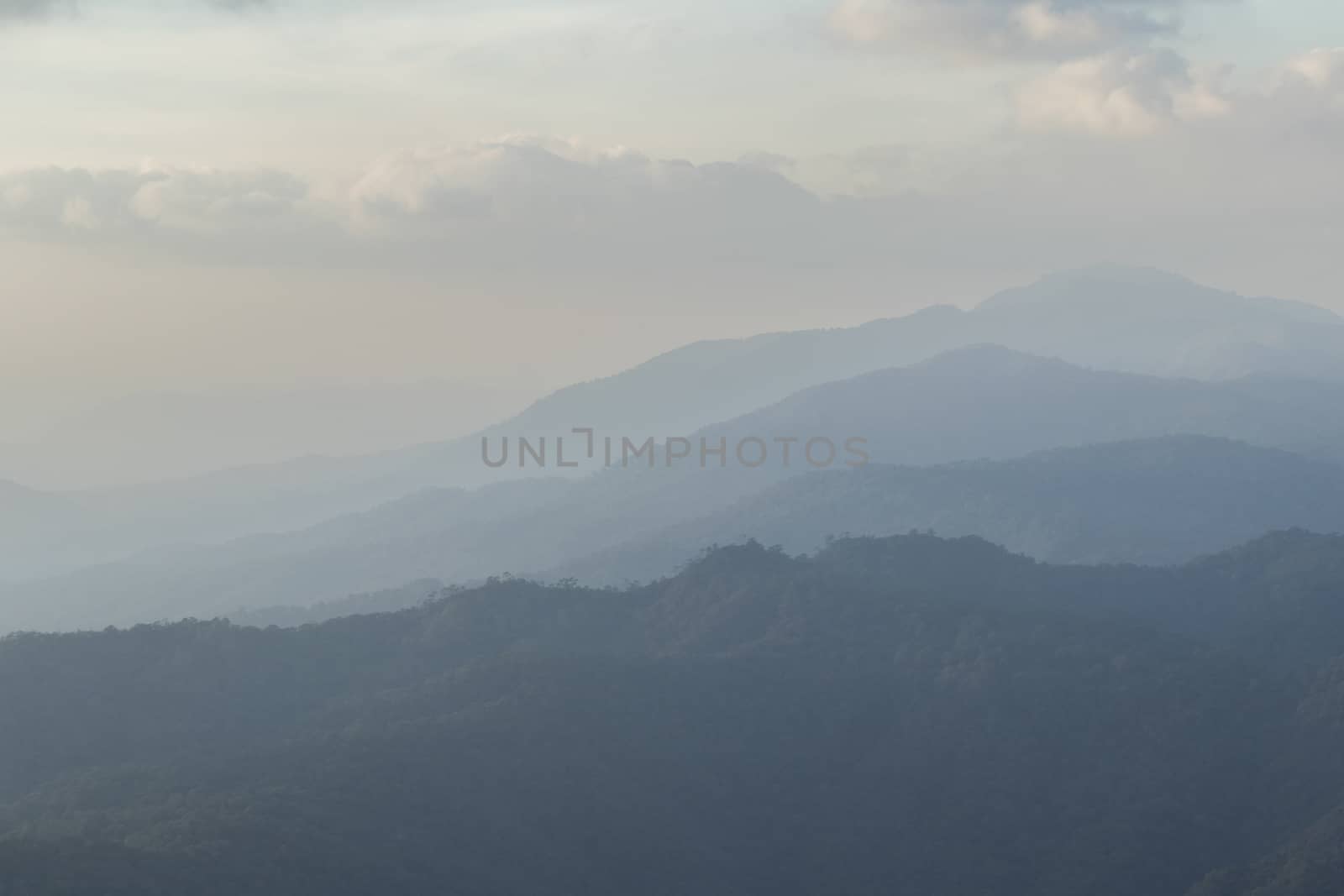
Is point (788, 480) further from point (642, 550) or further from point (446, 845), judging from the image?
point (446, 845)

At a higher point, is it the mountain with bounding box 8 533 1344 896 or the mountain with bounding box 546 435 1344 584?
the mountain with bounding box 546 435 1344 584

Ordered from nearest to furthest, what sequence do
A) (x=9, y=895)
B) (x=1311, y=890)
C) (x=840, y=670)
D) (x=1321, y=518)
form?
(x=9, y=895) < (x=1311, y=890) < (x=840, y=670) < (x=1321, y=518)

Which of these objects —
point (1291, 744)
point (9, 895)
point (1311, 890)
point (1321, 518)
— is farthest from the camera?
point (1321, 518)

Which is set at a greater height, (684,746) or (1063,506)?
(1063,506)

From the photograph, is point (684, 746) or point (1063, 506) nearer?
point (684, 746)

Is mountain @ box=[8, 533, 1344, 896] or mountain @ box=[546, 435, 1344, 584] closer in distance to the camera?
mountain @ box=[8, 533, 1344, 896]

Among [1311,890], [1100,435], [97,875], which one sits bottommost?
[1311,890]

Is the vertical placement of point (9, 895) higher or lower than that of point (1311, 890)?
higher

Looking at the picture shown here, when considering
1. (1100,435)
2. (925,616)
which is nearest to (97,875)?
(925,616)
